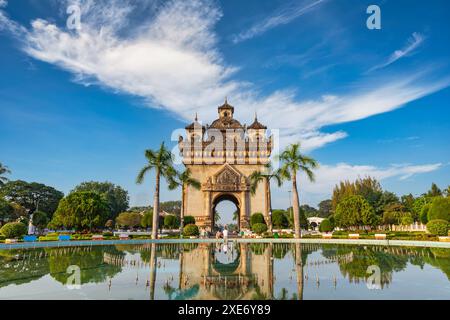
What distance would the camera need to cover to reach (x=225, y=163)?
167 feet

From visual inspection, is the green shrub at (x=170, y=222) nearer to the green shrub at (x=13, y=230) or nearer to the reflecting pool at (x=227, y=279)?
the green shrub at (x=13, y=230)

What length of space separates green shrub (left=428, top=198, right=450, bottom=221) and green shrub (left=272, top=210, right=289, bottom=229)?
61.9 feet

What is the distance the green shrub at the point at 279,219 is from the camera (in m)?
48.8

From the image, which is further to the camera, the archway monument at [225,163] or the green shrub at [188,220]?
the archway monument at [225,163]

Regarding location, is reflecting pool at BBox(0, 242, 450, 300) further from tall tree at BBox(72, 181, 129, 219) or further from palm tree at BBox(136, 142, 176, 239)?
tall tree at BBox(72, 181, 129, 219)

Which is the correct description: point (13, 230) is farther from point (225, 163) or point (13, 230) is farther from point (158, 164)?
point (225, 163)

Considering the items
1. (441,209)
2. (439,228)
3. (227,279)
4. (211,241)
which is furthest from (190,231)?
(441,209)

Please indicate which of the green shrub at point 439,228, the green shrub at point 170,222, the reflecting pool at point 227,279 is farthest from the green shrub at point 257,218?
the reflecting pool at point 227,279

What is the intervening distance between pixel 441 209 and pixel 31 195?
2865 inches

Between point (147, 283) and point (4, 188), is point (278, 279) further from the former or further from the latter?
point (4, 188)

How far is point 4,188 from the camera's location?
6600 cm

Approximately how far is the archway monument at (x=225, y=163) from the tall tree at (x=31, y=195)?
3622 centimetres

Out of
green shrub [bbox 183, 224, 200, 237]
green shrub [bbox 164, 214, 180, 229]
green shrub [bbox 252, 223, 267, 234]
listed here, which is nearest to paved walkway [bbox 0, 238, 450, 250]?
green shrub [bbox 183, 224, 200, 237]

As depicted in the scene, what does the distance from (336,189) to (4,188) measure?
77.9 metres
